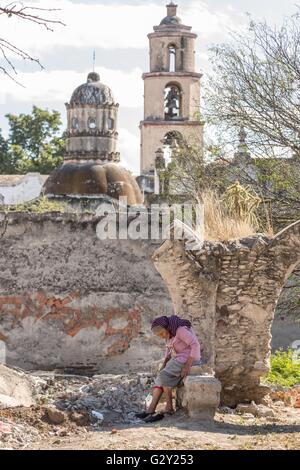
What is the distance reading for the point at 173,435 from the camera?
10.4 m

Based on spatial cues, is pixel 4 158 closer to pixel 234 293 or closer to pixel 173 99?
pixel 173 99

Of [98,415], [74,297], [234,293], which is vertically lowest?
[98,415]

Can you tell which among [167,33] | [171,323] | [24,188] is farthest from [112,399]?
[167,33]

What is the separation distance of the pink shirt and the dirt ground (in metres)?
0.59

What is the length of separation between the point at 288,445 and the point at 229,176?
380 inches

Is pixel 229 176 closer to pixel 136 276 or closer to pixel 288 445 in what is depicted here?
pixel 136 276

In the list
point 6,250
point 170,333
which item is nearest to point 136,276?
point 6,250

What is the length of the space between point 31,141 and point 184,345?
136ft

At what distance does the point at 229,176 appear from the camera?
19359mm

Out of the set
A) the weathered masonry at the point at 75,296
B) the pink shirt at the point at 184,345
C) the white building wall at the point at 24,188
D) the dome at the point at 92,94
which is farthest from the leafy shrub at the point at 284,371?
the white building wall at the point at 24,188

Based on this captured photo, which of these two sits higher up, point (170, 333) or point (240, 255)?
point (240, 255)

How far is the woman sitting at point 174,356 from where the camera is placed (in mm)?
11828

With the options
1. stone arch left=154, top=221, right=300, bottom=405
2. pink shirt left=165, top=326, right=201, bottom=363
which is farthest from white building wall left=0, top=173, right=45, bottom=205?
pink shirt left=165, top=326, right=201, bottom=363

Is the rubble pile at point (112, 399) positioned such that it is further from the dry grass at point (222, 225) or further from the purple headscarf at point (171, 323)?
the dry grass at point (222, 225)
